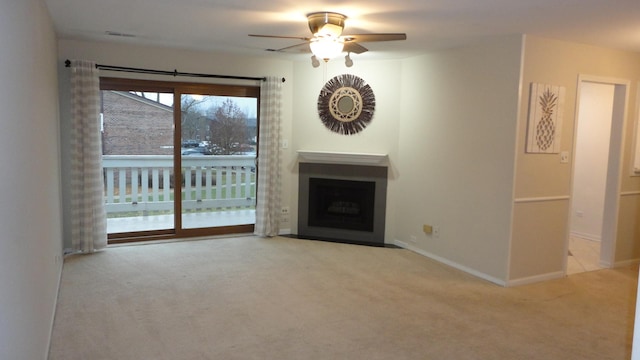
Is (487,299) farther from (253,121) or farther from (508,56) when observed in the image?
(253,121)

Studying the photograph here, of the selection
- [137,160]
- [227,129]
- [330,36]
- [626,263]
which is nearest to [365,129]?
[227,129]

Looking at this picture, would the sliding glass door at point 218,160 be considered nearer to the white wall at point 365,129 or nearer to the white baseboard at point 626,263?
the white wall at point 365,129

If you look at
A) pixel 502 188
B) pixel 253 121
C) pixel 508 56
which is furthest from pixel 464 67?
pixel 253 121

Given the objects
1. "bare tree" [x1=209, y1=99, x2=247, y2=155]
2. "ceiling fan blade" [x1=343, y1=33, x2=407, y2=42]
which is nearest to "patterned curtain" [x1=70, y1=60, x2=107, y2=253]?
"bare tree" [x1=209, y1=99, x2=247, y2=155]

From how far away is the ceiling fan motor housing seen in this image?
3508 millimetres

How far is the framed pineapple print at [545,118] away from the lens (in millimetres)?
4258

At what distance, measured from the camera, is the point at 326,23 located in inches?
139

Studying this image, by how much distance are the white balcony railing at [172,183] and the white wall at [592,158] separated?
14.6ft

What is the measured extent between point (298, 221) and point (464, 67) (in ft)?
9.33

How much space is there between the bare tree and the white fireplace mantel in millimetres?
848

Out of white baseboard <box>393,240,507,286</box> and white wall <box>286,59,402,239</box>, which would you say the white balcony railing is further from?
white baseboard <box>393,240,507,286</box>

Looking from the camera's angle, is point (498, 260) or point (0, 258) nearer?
point (0, 258)

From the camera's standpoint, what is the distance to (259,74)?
5840 millimetres

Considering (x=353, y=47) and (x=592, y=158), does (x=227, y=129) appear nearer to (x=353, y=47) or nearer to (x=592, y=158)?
(x=353, y=47)
